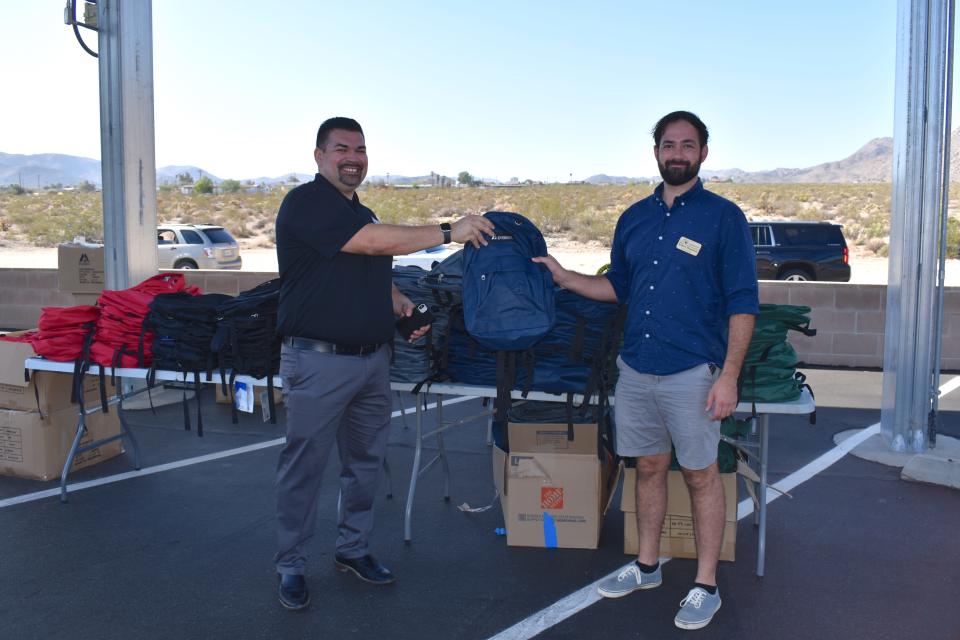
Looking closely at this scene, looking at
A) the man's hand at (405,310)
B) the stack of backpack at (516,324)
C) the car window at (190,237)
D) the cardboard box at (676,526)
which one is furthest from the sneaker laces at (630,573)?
the car window at (190,237)

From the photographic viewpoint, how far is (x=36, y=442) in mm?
6031

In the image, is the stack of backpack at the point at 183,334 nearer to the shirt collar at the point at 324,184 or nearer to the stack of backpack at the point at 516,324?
the stack of backpack at the point at 516,324

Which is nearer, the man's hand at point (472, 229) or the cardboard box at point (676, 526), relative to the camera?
the man's hand at point (472, 229)

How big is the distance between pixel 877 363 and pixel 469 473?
6537 mm

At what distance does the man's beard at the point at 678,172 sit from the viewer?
3818mm

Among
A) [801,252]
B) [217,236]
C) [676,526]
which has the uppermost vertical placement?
[217,236]

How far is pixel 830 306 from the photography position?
35.7 ft

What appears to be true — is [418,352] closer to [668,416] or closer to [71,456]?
[668,416]

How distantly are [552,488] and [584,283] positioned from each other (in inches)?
47.0

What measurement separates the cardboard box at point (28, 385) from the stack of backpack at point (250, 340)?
1.45 meters

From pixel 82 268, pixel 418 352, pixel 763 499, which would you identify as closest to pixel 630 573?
pixel 763 499

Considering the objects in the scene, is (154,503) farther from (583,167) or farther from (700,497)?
(583,167)

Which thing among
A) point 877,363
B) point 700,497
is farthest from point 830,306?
point 700,497

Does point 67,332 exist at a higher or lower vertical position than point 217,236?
lower
